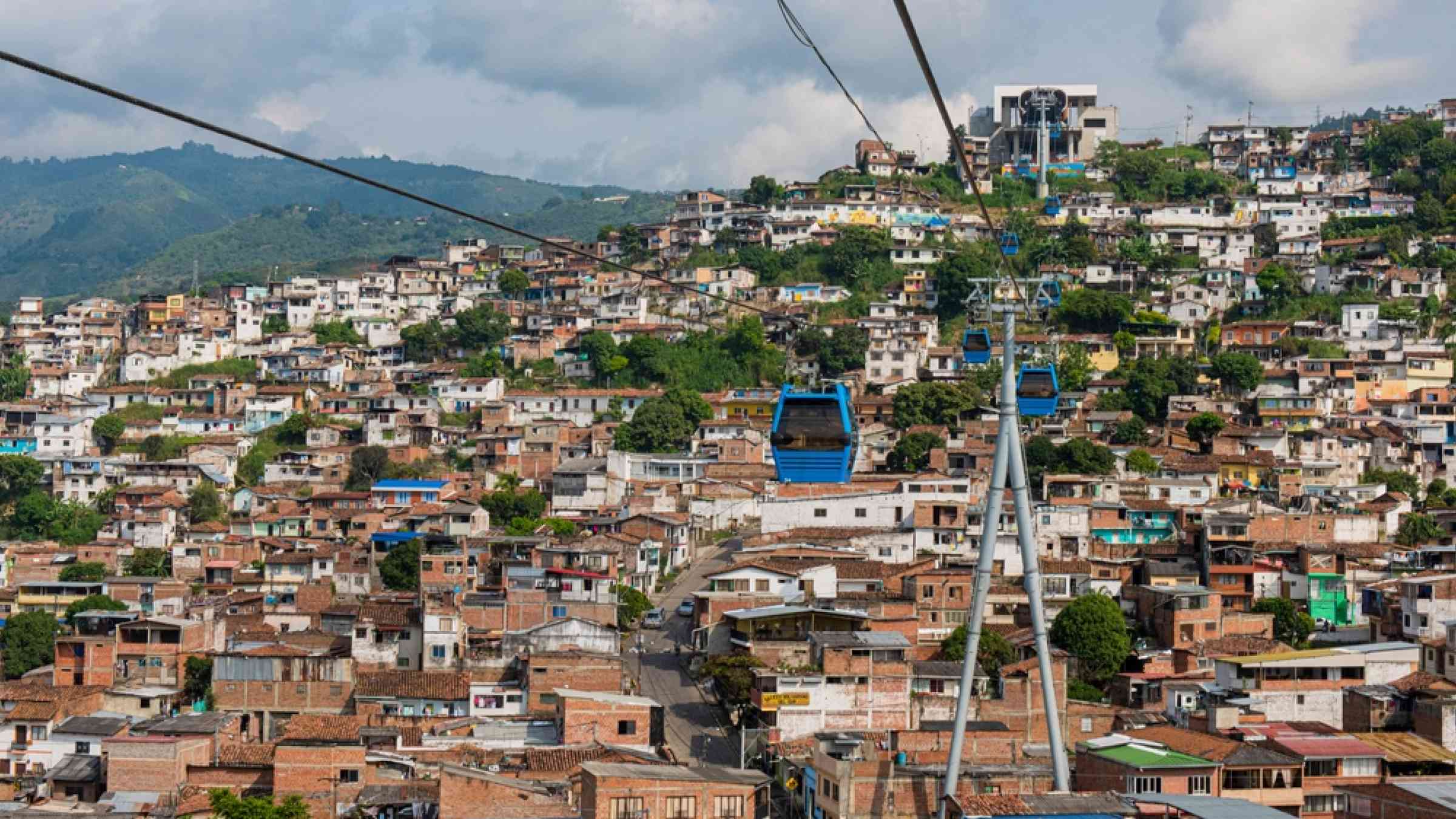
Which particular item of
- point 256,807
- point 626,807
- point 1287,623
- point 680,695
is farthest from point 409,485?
point 626,807

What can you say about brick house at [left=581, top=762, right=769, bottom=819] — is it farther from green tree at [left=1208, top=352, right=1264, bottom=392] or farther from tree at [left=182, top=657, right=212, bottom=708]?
green tree at [left=1208, top=352, right=1264, bottom=392]

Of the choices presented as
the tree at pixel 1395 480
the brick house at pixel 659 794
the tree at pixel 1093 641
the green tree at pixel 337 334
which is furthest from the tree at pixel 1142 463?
the green tree at pixel 337 334

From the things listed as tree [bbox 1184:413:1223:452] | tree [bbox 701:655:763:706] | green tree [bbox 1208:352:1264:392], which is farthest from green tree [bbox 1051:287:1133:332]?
tree [bbox 701:655:763:706]

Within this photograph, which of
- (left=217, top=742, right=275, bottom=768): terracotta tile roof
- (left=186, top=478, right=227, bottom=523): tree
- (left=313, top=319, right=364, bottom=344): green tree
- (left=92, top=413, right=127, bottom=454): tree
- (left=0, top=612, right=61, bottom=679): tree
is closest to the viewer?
(left=217, top=742, right=275, bottom=768): terracotta tile roof

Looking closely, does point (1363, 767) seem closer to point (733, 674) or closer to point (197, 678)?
point (733, 674)

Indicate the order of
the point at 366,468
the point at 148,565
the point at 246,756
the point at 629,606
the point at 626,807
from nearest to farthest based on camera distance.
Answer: the point at 626,807 → the point at 246,756 → the point at 629,606 → the point at 148,565 → the point at 366,468

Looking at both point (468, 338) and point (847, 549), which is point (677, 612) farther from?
point (468, 338)

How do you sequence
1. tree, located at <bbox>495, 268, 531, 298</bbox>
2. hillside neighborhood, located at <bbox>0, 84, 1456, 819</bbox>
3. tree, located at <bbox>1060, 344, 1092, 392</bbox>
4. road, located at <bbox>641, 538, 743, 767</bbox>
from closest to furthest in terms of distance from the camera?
hillside neighborhood, located at <bbox>0, 84, 1456, 819</bbox>, road, located at <bbox>641, 538, 743, 767</bbox>, tree, located at <bbox>1060, 344, 1092, 392</bbox>, tree, located at <bbox>495, 268, 531, 298</bbox>
